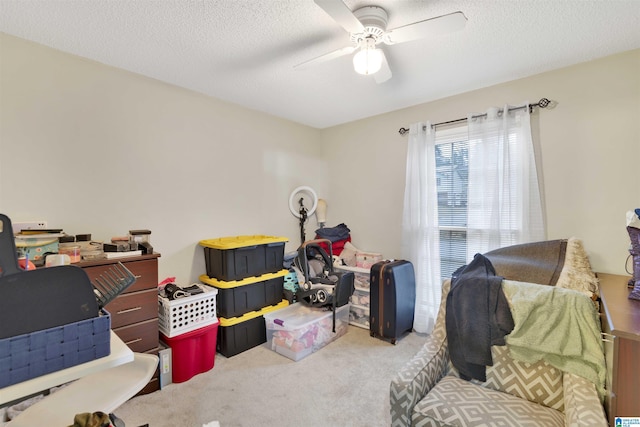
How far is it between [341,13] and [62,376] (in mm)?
1776

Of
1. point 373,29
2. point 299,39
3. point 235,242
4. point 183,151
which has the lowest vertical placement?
point 235,242

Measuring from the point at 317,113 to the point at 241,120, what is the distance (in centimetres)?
89

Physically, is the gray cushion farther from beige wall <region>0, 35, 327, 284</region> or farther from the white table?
beige wall <region>0, 35, 327, 284</region>

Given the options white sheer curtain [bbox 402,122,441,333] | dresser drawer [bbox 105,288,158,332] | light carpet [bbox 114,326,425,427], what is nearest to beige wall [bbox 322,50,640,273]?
white sheer curtain [bbox 402,122,441,333]

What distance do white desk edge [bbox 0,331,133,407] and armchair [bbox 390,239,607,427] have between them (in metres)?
1.12

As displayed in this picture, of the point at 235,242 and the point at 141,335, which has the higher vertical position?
the point at 235,242

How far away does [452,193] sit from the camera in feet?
9.89

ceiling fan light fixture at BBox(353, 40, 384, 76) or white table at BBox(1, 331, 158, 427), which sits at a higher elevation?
ceiling fan light fixture at BBox(353, 40, 384, 76)

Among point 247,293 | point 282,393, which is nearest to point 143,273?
point 247,293

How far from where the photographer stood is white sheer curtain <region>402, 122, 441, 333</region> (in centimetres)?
304

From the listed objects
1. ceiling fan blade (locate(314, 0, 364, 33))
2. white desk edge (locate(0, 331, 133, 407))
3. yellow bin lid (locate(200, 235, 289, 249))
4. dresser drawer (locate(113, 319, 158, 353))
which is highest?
ceiling fan blade (locate(314, 0, 364, 33))

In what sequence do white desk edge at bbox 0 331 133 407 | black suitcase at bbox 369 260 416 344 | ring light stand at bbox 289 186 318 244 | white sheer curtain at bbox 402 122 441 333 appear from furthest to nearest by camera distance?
ring light stand at bbox 289 186 318 244 < white sheer curtain at bbox 402 122 441 333 < black suitcase at bbox 369 260 416 344 < white desk edge at bbox 0 331 133 407

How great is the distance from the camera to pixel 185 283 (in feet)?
9.20

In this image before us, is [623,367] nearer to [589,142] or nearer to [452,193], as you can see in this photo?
[589,142]
